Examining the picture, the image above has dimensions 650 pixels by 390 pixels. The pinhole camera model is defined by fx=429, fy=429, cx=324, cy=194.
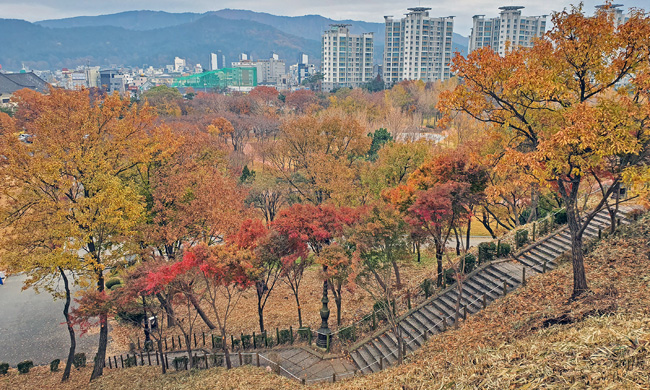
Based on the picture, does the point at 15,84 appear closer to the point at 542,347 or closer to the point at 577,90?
the point at 577,90

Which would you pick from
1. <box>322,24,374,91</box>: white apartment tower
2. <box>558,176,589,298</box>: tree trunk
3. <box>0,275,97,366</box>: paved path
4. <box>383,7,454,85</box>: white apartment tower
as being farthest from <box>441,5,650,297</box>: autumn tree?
<box>322,24,374,91</box>: white apartment tower

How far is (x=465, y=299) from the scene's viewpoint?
18.4 metres

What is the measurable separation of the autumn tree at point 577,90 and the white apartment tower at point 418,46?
13882 centimetres

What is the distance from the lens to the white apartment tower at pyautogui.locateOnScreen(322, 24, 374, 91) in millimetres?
160625

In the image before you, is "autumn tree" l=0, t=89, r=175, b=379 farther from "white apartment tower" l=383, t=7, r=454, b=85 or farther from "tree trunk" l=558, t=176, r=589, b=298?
"white apartment tower" l=383, t=7, r=454, b=85

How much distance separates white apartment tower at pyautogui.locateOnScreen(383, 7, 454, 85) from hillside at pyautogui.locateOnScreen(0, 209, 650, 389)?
139 metres

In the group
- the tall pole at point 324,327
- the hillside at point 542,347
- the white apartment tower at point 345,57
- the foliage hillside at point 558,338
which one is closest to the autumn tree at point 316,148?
the tall pole at point 324,327

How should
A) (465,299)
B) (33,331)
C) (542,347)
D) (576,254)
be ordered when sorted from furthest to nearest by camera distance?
1. (33,331)
2. (465,299)
3. (576,254)
4. (542,347)

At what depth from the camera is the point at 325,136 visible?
110 ft

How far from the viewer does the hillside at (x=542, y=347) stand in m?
8.63

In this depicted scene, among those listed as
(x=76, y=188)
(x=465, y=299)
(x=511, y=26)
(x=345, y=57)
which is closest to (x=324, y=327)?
(x=465, y=299)

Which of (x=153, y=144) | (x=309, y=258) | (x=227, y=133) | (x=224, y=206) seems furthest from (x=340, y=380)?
(x=227, y=133)

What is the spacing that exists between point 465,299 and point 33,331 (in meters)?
23.2

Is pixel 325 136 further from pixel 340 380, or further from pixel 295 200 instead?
pixel 340 380
